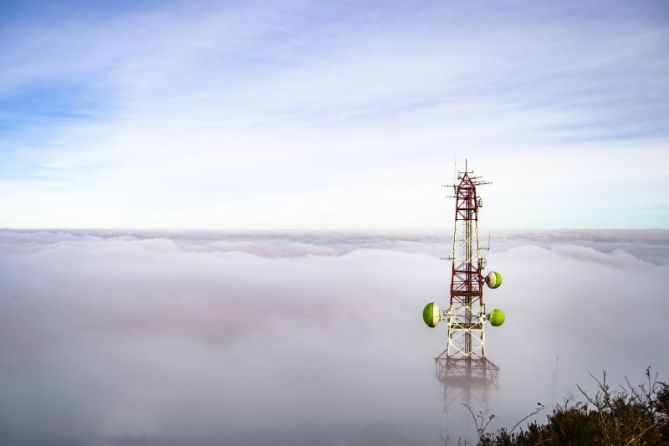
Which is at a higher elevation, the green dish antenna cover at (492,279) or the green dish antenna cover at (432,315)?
the green dish antenna cover at (492,279)

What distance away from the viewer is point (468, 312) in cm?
3509

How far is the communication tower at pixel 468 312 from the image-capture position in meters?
34.3

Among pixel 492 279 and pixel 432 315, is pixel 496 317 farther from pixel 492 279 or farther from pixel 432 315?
pixel 432 315

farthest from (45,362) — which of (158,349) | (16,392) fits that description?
(16,392)

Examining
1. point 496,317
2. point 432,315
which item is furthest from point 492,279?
point 432,315

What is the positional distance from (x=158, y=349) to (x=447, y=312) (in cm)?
14821

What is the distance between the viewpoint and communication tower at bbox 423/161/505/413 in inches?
1350

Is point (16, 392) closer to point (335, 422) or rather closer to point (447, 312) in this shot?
point (335, 422)

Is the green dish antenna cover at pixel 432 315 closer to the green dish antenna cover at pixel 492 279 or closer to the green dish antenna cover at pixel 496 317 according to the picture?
the green dish antenna cover at pixel 496 317

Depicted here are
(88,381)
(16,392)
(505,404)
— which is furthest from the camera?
(88,381)

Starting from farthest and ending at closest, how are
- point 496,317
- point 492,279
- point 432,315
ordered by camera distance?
point 496,317
point 492,279
point 432,315

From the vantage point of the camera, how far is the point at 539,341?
10888 cm

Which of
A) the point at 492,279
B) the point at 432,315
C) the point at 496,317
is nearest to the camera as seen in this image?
the point at 432,315

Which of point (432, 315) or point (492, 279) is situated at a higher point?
point (492, 279)
